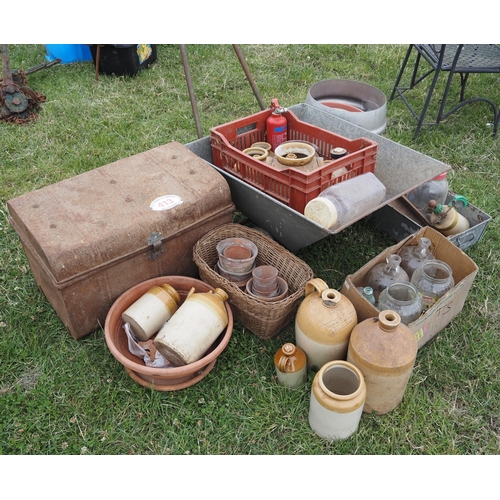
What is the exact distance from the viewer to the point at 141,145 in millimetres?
4621

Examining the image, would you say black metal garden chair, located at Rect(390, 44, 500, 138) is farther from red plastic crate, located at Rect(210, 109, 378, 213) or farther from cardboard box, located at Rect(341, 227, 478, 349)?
cardboard box, located at Rect(341, 227, 478, 349)

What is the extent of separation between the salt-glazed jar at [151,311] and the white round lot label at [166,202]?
458mm

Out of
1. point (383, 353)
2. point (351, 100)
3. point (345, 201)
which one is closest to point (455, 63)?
point (351, 100)

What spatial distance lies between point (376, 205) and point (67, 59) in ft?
15.4

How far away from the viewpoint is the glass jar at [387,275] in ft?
9.05

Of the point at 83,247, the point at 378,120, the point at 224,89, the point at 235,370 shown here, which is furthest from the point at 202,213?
the point at 224,89

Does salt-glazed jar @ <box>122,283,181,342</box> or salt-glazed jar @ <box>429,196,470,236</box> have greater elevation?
salt-glazed jar @ <box>122,283,181,342</box>

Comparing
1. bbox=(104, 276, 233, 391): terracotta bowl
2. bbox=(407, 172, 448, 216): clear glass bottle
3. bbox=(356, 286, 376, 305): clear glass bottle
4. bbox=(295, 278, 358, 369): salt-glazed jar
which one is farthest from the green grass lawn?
bbox=(356, 286, 376, 305): clear glass bottle

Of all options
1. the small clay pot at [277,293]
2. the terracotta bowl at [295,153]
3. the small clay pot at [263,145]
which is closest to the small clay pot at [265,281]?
the small clay pot at [277,293]

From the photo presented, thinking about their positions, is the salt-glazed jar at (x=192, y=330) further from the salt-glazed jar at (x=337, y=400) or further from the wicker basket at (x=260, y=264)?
the salt-glazed jar at (x=337, y=400)

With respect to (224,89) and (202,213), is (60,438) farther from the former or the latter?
(224,89)

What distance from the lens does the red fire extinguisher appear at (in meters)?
3.49

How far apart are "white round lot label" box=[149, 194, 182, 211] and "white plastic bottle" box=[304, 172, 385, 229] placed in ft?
2.46

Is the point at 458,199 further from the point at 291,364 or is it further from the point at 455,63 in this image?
the point at 291,364
